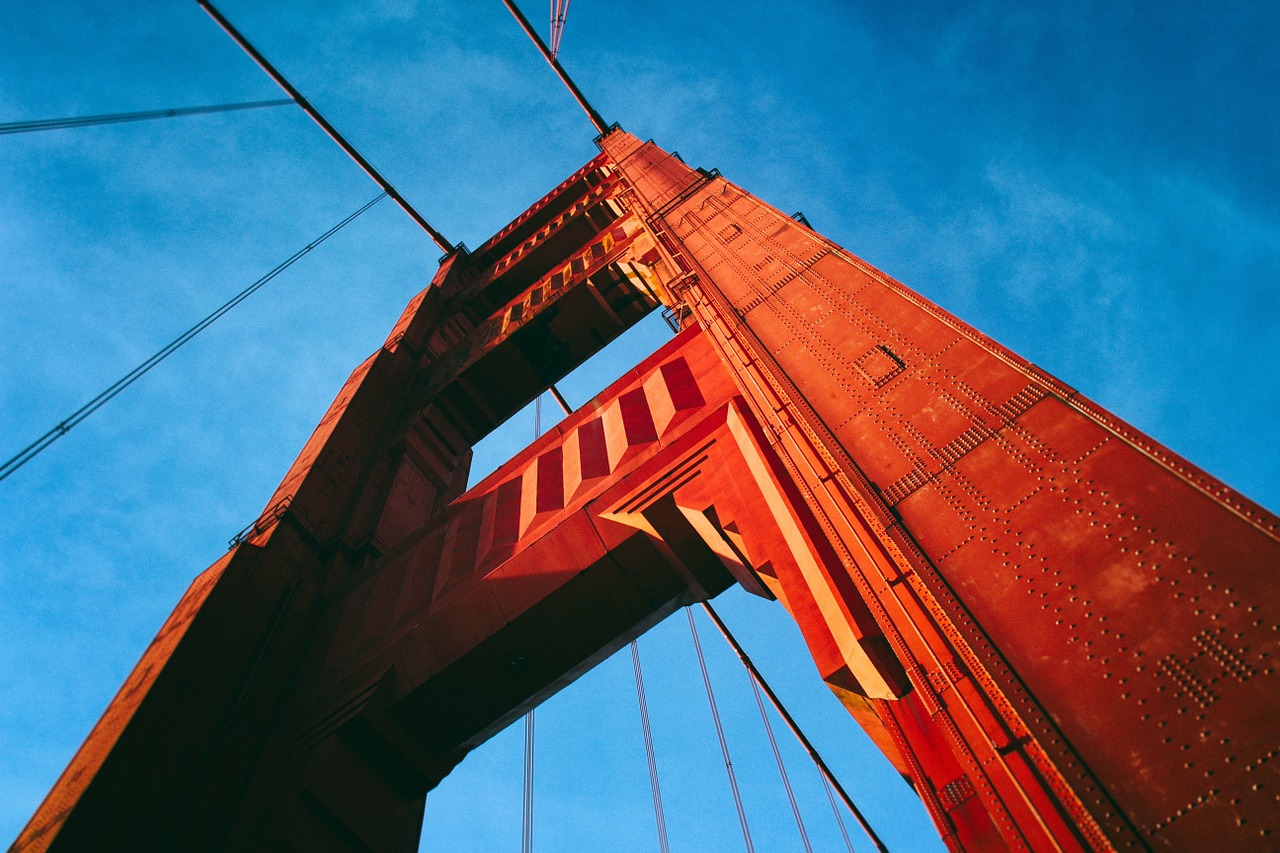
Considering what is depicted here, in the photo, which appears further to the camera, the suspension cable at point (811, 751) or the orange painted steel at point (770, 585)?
the suspension cable at point (811, 751)

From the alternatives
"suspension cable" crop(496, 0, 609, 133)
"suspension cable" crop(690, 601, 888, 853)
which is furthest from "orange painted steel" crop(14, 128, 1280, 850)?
"suspension cable" crop(496, 0, 609, 133)

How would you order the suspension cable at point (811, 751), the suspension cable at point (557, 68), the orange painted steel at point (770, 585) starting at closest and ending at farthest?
the orange painted steel at point (770, 585)
the suspension cable at point (811, 751)
the suspension cable at point (557, 68)

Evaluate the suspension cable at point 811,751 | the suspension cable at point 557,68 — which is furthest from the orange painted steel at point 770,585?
the suspension cable at point 557,68

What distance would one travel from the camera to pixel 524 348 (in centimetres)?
1655

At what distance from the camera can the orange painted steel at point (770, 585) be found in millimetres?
3562

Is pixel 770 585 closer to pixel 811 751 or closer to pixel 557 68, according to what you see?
pixel 811 751

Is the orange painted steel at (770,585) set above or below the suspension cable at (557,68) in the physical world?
below

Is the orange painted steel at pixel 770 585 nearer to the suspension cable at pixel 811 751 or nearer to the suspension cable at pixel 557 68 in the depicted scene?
the suspension cable at pixel 811 751

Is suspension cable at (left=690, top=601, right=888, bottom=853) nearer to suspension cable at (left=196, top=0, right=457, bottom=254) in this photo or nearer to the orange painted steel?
the orange painted steel

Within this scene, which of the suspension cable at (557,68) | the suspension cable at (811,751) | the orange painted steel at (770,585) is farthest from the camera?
the suspension cable at (557,68)

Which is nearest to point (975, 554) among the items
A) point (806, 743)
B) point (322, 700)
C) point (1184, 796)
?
point (1184, 796)

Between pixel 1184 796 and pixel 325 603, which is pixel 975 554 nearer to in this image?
pixel 1184 796

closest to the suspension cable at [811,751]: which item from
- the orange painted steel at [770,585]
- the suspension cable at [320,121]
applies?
the orange painted steel at [770,585]

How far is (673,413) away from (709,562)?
71.1 inches
